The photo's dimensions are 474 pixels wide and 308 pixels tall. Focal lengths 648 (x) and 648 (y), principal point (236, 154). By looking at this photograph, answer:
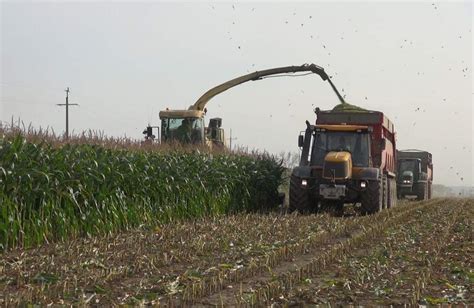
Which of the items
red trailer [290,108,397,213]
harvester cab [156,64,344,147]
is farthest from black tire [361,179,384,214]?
harvester cab [156,64,344,147]

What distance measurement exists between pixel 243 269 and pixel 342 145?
31.8ft

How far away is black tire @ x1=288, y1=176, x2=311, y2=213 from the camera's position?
16.0 m

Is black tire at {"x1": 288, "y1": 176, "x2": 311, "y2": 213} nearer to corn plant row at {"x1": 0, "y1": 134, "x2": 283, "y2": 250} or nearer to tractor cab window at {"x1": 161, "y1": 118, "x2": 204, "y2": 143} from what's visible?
corn plant row at {"x1": 0, "y1": 134, "x2": 283, "y2": 250}

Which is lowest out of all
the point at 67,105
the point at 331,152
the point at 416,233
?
the point at 416,233

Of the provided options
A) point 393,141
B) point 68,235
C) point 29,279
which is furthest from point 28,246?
point 393,141

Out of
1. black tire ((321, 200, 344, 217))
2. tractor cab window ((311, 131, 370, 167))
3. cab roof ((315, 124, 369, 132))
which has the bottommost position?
black tire ((321, 200, 344, 217))

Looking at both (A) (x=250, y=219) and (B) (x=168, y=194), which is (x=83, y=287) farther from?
(A) (x=250, y=219)

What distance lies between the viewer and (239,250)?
29.3 ft

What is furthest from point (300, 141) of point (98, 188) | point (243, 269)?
point (243, 269)

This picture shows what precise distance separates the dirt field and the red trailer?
13.3 feet

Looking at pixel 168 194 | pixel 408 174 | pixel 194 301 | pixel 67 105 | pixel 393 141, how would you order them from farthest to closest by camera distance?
pixel 67 105 → pixel 408 174 → pixel 393 141 → pixel 168 194 → pixel 194 301

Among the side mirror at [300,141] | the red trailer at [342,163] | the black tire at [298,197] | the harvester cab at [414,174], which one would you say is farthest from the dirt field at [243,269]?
the harvester cab at [414,174]

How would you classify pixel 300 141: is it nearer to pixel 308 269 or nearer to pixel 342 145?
pixel 342 145

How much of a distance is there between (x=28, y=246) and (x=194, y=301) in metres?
3.77
